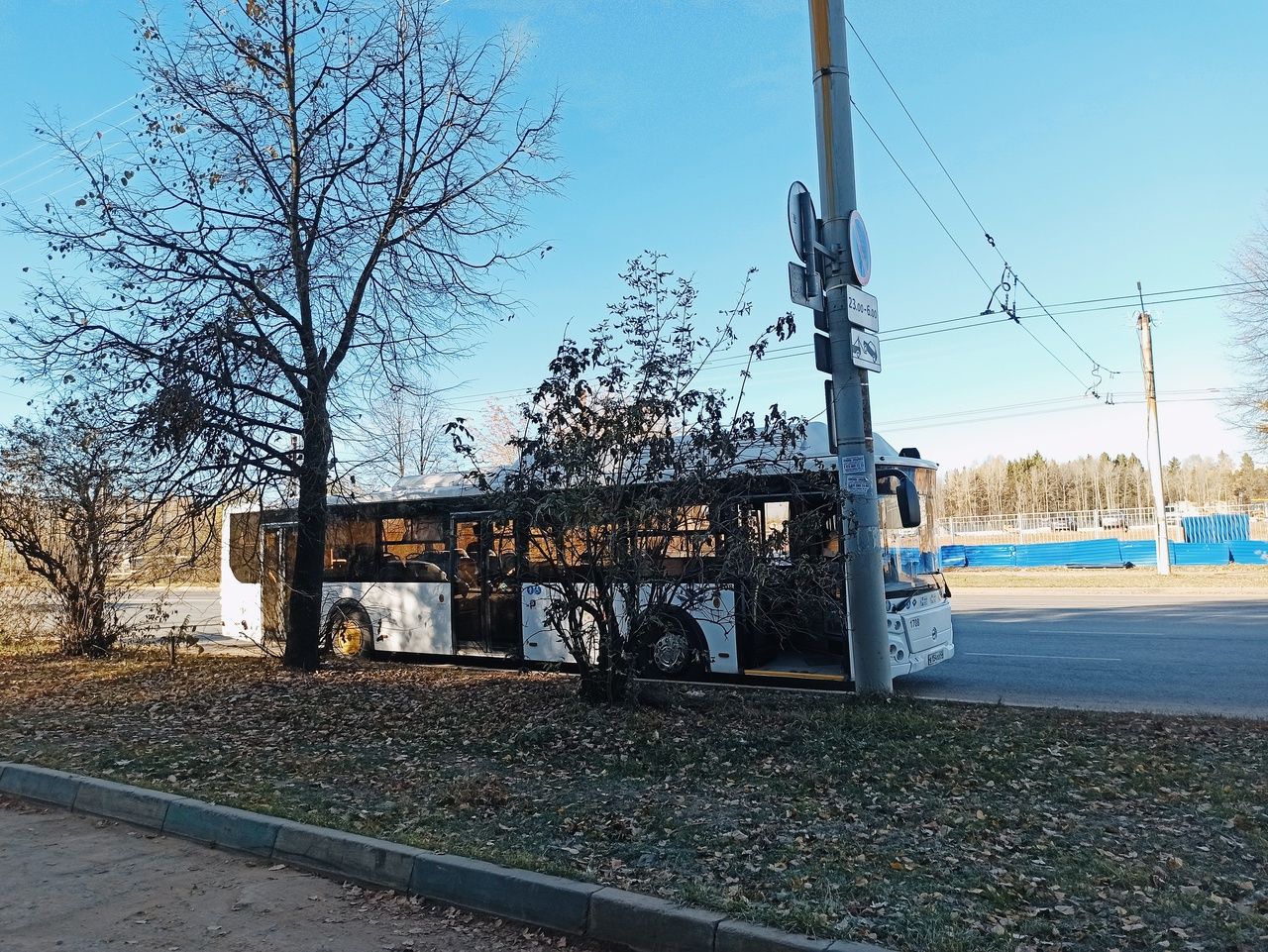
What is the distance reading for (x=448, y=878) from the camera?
4719mm

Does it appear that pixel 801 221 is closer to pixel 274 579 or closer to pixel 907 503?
pixel 907 503

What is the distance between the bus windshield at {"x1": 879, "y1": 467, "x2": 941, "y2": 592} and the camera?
33.6 ft

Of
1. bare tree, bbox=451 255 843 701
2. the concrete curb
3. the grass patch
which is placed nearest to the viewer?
the concrete curb

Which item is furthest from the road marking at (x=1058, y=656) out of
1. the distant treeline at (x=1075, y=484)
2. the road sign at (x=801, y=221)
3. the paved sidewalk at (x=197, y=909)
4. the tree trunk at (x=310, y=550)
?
the distant treeline at (x=1075, y=484)

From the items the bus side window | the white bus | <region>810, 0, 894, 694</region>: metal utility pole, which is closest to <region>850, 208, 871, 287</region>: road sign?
<region>810, 0, 894, 694</region>: metal utility pole

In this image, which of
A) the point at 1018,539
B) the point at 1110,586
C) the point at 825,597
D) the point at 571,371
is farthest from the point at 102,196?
the point at 1018,539

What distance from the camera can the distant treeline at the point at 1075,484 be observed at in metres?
88.3

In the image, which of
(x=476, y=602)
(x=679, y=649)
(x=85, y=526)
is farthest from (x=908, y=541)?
(x=85, y=526)

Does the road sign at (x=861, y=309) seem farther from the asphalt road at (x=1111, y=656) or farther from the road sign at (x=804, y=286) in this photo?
the asphalt road at (x=1111, y=656)

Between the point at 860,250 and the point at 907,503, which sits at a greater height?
the point at 860,250

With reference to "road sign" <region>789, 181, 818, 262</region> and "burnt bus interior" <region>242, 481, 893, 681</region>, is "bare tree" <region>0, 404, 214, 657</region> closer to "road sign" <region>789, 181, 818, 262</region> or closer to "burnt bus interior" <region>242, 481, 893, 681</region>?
"burnt bus interior" <region>242, 481, 893, 681</region>

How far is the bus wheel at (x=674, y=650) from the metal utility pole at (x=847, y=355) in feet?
7.81

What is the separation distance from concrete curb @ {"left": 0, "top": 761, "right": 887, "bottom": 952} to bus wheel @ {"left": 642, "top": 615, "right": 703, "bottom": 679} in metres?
5.83

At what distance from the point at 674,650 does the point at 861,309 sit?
461 centimetres
